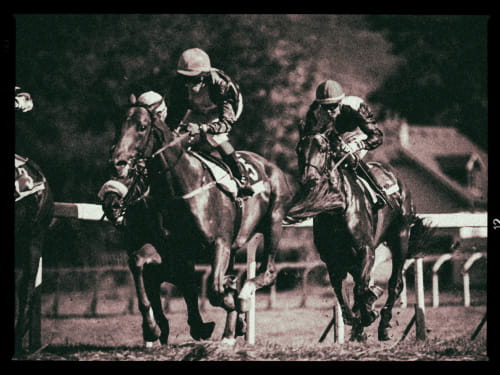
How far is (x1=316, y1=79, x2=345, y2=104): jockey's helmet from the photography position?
27.9 feet

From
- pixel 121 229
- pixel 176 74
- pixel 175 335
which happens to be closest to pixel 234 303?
pixel 175 335

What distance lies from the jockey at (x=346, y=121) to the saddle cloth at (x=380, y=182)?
0.05 meters

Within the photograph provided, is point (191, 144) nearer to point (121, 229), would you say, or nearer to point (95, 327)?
point (121, 229)

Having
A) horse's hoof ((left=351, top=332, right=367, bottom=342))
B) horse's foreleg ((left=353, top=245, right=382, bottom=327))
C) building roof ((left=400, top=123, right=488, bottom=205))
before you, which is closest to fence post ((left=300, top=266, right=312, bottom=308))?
horse's foreleg ((left=353, top=245, right=382, bottom=327))

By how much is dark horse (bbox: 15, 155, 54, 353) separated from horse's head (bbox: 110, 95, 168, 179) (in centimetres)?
99

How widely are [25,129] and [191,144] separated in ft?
5.54

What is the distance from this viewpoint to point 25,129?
8320mm

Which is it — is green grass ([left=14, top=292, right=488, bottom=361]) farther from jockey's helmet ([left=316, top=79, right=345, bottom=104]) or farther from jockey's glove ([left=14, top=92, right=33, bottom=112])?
jockey's glove ([left=14, top=92, right=33, bottom=112])

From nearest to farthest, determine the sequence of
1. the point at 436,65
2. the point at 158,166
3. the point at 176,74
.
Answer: the point at 158,166, the point at 176,74, the point at 436,65

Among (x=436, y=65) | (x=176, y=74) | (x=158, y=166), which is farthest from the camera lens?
(x=436, y=65)

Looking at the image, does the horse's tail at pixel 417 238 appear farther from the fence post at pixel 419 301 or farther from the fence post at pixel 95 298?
the fence post at pixel 95 298

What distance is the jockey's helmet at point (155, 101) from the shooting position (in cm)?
789

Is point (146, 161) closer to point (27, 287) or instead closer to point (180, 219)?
point (180, 219)

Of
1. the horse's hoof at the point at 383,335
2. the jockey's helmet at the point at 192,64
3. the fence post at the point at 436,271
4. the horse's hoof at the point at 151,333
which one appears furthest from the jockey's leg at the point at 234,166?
the fence post at the point at 436,271
